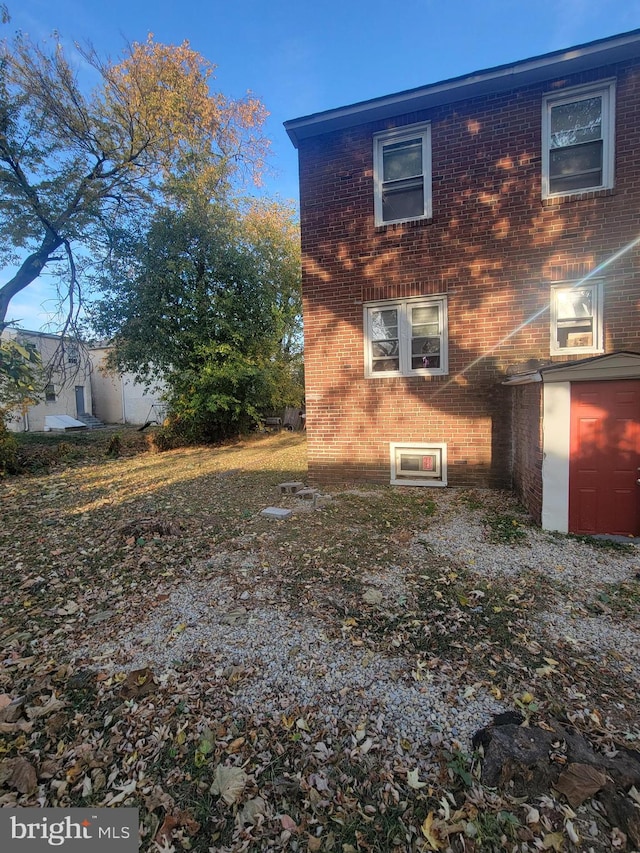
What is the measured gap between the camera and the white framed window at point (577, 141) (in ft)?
20.0

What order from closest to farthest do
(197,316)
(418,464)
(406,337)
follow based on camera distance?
(406,337)
(418,464)
(197,316)

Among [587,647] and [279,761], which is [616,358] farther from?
[279,761]

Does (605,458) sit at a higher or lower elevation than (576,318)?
lower

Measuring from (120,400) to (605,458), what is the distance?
1043 inches

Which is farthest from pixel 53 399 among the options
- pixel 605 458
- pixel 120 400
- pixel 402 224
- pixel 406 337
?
pixel 605 458

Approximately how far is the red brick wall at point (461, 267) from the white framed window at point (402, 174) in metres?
0.14

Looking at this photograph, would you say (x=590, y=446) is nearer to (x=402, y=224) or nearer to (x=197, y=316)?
(x=402, y=224)

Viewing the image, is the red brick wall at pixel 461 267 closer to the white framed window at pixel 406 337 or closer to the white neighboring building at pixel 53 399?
the white framed window at pixel 406 337

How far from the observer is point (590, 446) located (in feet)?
16.0

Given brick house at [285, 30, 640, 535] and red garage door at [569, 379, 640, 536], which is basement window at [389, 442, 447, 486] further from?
red garage door at [569, 379, 640, 536]

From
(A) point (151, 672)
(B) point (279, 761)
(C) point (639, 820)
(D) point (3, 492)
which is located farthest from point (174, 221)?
(C) point (639, 820)

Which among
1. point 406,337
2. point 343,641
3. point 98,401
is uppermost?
point 406,337

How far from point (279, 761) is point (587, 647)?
7.60 feet

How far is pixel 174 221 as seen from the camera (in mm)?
12461
